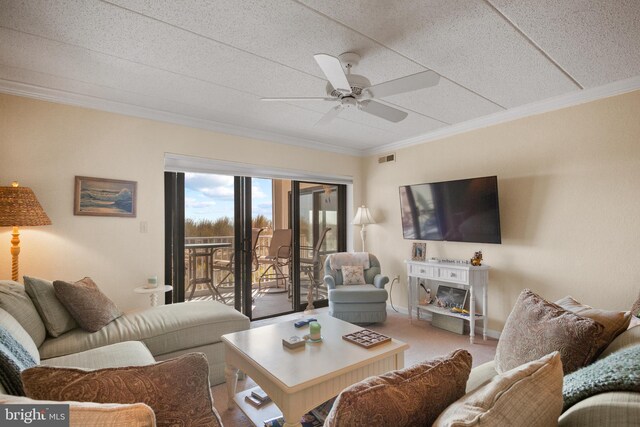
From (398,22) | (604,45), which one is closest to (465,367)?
(398,22)

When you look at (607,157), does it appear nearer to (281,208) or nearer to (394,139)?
(394,139)

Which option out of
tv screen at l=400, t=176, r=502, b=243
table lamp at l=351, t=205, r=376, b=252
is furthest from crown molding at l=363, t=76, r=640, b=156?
table lamp at l=351, t=205, r=376, b=252

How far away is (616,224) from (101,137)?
15.5ft

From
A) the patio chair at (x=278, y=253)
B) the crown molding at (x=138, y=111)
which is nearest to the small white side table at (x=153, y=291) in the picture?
the patio chair at (x=278, y=253)

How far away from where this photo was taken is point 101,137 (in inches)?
115

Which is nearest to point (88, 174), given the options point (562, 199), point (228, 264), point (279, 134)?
point (228, 264)

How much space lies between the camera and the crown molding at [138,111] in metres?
A: 2.57

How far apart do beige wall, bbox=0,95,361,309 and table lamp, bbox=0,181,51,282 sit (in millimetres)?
190

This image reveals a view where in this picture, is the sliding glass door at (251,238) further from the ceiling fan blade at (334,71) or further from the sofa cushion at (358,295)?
the ceiling fan blade at (334,71)

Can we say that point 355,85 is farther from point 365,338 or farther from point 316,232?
point 316,232

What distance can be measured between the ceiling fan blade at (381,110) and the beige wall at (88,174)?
6.76 ft

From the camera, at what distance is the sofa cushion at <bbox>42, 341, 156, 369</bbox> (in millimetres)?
1701

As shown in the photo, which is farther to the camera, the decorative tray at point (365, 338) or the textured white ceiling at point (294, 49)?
the decorative tray at point (365, 338)

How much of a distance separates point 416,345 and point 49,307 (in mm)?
3146
